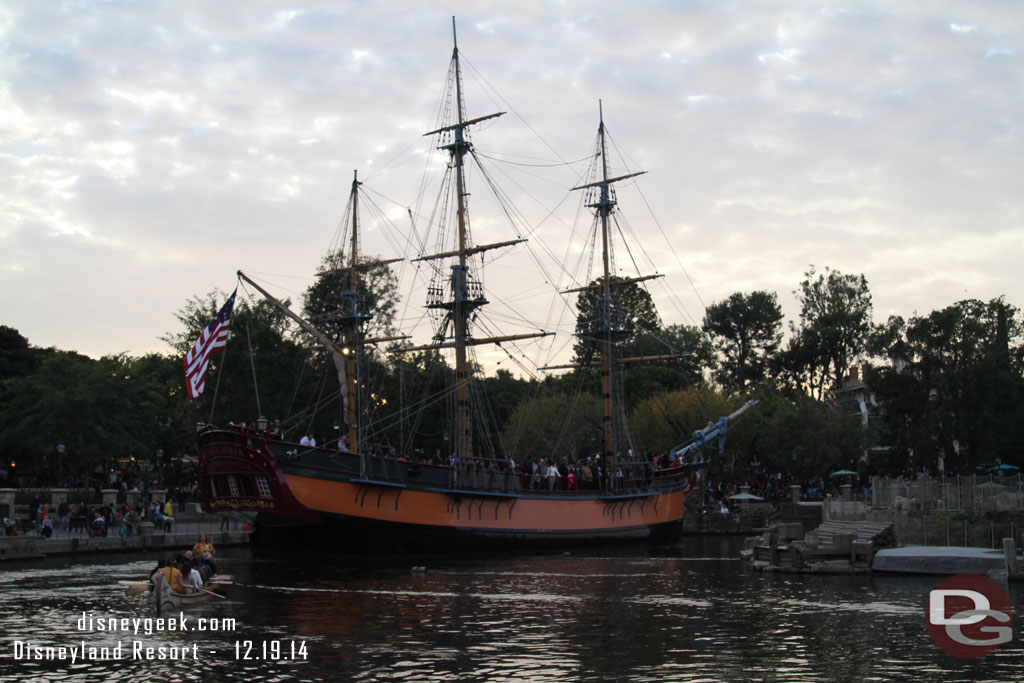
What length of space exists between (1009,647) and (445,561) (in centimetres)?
2059

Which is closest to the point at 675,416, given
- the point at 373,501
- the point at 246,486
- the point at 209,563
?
the point at 373,501

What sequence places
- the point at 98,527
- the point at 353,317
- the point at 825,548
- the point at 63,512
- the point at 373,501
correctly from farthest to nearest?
1. the point at 353,317
2. the point at 63,512
3. the point at 98,527
4. the point at 373,501
5. the point at 825,548

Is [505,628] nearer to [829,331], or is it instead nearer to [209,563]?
[209,563]

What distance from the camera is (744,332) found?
3447 inches

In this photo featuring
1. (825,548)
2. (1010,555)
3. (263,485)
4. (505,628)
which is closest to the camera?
(505,628)

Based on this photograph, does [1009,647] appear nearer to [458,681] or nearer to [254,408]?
[458,681]

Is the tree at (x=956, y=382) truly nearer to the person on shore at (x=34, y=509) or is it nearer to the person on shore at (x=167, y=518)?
the person on shore at (x=167, y=518)

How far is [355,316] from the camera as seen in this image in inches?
1797

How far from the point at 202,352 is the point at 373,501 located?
27.5 ft

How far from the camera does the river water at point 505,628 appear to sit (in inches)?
591

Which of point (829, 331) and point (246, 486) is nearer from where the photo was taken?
point (246, 486)

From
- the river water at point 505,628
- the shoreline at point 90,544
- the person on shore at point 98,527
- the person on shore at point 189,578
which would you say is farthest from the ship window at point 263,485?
the person on shore at point 98,527

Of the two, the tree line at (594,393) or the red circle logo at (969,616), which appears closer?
the red circle logo at (969,616)

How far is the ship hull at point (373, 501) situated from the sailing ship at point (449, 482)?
0.04 m
